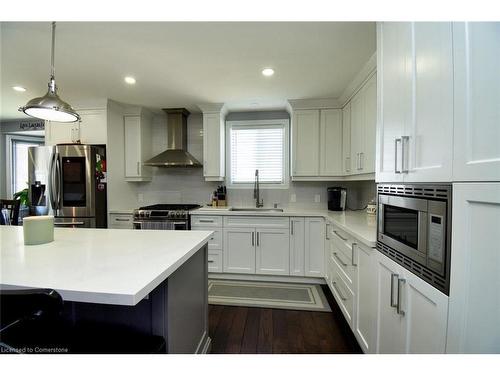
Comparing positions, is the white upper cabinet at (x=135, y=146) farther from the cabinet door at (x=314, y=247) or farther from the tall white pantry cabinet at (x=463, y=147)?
the tall white pantry cabinet at (x=463, y=147)

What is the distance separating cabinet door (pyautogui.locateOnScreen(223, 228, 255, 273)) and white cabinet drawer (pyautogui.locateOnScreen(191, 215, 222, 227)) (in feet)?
0.52

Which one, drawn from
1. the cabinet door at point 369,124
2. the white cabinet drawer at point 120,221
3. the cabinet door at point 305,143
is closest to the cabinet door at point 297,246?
the cabinet door at point 305,143

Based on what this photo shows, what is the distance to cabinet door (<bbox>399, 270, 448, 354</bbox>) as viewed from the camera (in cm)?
82

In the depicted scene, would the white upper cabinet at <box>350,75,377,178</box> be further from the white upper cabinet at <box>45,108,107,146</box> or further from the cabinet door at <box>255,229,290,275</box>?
the white upper cabinet at <box>45,108,107,146</box>

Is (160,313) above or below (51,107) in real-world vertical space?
below

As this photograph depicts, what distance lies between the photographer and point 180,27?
5.20 ft

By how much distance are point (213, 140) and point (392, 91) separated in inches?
95.9

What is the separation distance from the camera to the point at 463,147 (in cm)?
73

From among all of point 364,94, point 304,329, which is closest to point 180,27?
point 364,94

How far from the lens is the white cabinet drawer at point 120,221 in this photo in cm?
310

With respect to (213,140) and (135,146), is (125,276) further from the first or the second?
(135,146)

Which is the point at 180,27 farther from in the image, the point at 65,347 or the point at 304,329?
the point at 304,329

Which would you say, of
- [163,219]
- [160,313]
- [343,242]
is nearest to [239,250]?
[163,219]
